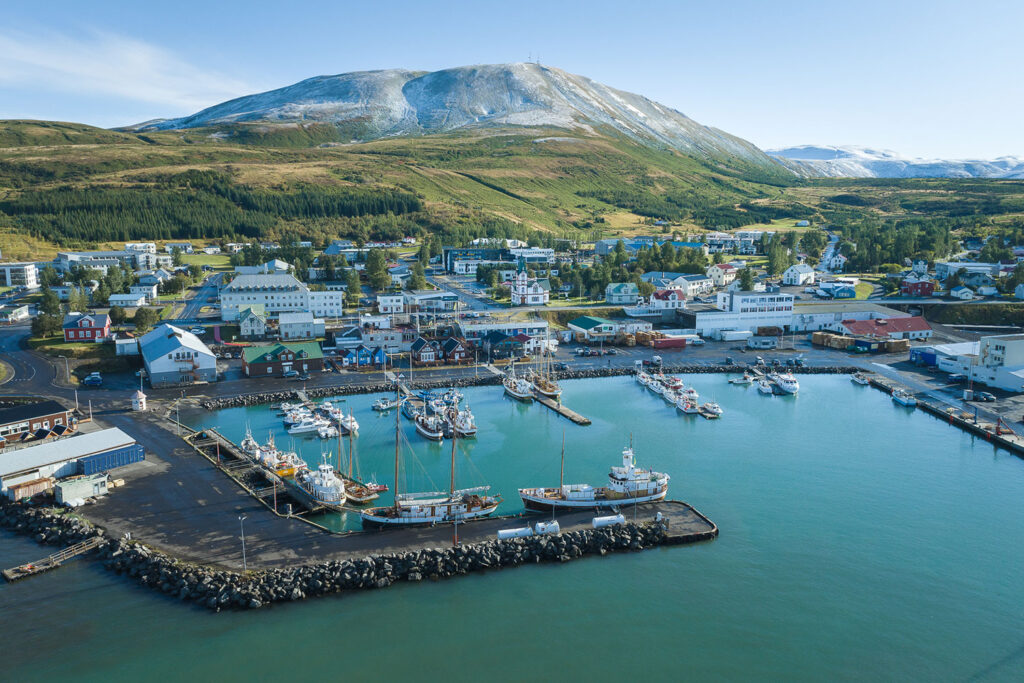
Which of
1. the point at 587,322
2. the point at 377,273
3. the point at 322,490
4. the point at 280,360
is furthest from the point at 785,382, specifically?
the point at 377,273

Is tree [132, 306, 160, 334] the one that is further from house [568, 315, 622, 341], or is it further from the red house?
the red house

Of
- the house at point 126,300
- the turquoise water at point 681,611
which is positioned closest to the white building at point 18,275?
the house at point 126,300

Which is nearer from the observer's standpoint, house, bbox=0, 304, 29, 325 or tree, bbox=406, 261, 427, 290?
house, bbox=0, 304, 29, 325

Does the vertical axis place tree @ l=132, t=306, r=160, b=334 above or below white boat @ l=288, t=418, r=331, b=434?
above

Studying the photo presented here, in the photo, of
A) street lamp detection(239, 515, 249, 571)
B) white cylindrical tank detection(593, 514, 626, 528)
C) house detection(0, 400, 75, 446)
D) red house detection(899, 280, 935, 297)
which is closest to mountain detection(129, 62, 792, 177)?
red house detection(899, 280, 935, 297)

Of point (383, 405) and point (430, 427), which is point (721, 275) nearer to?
point (383, 405)

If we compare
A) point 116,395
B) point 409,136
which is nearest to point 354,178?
point 409,136

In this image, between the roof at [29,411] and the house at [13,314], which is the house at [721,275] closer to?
the roof at [29,411]
